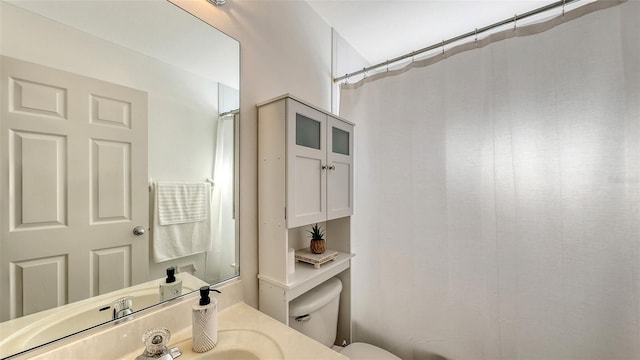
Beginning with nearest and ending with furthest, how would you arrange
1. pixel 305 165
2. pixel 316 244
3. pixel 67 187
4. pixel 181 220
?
pixel 67 187
pixel 181 220
pixel 305 165
pixel 316 244

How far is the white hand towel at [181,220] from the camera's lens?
2.55 feet

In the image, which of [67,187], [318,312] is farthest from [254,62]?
[318,312]

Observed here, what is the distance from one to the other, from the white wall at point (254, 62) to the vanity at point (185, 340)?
0.21 m

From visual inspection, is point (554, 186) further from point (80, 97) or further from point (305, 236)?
point (80, 97)

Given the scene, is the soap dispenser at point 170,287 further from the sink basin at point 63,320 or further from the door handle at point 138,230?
the door handle at point 138,230

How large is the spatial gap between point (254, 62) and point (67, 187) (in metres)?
0.79

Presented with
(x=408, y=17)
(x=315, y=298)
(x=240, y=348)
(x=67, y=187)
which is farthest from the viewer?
(x=408, y=17)

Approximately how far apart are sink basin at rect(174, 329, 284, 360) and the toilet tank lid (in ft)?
0.93

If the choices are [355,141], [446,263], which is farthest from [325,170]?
[446,263]

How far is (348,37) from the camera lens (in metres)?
1.57

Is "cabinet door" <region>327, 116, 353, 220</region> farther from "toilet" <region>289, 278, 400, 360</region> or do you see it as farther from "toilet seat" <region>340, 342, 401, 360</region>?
"toilet seat" <region>340, 342, 401, 360</region>

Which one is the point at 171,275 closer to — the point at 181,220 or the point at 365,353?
the point at 181,220

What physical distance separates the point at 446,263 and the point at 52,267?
145 cm

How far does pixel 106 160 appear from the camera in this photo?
2.14 feet
